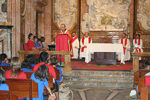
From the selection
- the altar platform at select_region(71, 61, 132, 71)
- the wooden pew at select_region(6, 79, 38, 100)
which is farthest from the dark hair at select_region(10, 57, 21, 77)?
the altar platform at select_region(71, 61, 132, 71)

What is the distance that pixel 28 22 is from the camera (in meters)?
10.8

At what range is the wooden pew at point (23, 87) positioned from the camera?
353 centimetres

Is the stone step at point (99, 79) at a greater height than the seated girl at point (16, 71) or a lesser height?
lesser

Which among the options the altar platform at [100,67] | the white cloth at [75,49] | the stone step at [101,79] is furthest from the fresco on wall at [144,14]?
the stone step at [101,79]

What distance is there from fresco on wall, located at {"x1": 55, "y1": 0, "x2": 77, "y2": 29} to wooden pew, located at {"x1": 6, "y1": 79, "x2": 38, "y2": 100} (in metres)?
10.1

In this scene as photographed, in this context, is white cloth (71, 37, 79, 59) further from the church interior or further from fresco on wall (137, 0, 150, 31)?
fresco on wall (137, 0, 150, 31)

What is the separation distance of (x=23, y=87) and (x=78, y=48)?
9.70 m

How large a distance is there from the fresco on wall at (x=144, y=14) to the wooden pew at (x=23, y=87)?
1084 cm

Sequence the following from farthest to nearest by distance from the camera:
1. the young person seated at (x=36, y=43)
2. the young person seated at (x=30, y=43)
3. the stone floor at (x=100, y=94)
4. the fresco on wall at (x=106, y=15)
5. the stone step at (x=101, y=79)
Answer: the fresco on wall at (x=106, y=15), the young person seated at (x=36, y=43), the young person seated at (x=30, y=43), the stone step at (x=101, y=79), the stone floor at (x=100, y=94)

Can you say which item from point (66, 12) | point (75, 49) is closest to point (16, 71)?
point (75, 49)

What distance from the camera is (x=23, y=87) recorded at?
3584mm

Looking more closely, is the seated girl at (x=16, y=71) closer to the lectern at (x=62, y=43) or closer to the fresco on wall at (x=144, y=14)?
the lectern at (x=62, y=43)

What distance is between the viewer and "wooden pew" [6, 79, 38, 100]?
3529 millimetres

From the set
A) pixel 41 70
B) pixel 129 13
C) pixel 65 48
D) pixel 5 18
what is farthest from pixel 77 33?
pixel 41 70
